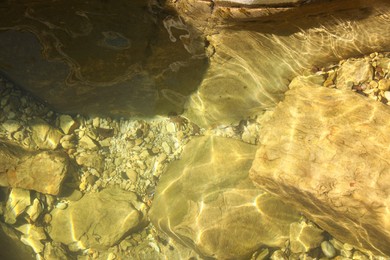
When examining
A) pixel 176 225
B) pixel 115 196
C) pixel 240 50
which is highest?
pixel 240 50

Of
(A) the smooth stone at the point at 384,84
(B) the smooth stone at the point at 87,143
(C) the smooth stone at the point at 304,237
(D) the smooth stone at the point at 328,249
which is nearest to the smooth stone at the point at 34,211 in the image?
(B) the smooth stone at the point at 87,143

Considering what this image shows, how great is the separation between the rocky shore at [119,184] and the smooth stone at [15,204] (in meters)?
0.02

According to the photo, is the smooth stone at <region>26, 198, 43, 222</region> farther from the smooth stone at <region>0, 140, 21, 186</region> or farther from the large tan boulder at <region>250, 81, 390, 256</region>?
the large tan boulder at <region>250, 81, 390, 256</region>

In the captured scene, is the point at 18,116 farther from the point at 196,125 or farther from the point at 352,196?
the point at 352,196

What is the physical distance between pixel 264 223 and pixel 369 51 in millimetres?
2467

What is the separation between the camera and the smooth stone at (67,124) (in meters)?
4.96

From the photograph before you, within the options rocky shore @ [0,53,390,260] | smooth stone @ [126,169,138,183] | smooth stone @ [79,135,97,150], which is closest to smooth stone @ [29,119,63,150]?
rocky shore @ [0,53,390,260]

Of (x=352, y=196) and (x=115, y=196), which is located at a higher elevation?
(x=352, y=196)

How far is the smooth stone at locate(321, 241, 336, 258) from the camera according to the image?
377cm

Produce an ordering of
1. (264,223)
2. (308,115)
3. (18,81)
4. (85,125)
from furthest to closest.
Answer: (85,125), (18,81), (264,223), (308,115)

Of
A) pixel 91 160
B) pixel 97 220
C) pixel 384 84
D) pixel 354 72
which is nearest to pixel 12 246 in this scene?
pixel 97 220

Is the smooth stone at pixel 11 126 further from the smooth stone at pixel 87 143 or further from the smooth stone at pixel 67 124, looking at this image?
the smooth stone at pixel 87 143

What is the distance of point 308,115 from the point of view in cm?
324

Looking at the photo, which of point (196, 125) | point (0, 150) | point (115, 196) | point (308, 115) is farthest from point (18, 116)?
point (308, 115)
